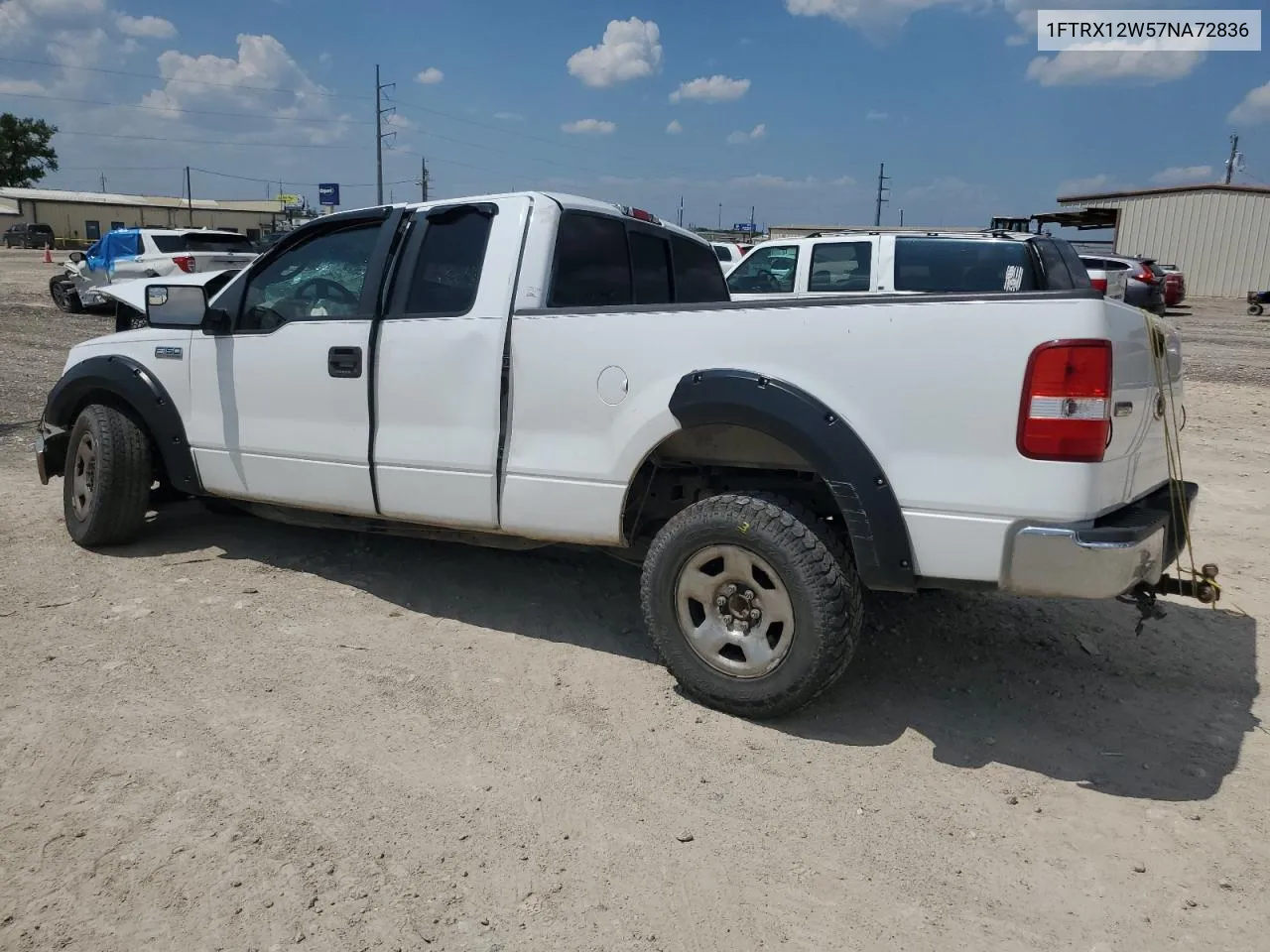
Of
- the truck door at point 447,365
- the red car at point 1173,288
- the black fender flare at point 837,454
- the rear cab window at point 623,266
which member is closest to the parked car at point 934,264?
the rear cab window at point 623,266

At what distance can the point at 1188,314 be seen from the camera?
24688 millimetres

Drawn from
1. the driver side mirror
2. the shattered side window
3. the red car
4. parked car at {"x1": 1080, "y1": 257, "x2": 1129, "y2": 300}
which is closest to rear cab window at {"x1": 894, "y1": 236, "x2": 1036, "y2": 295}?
the shattered side window

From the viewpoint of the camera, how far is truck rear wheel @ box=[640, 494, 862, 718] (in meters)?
3.35

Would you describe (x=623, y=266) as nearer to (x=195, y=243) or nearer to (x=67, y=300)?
(x=195, y=243)

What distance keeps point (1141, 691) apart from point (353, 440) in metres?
3.52

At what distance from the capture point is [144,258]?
56.0ft

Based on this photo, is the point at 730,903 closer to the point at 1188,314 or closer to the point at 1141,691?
the point at 1141,691

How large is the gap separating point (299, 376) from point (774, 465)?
7.62 ft

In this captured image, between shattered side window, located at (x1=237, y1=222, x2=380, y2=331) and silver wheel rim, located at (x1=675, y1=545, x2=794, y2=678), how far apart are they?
2.10m

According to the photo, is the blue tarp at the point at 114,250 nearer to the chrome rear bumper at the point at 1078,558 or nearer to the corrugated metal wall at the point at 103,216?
the chrome rear bumper at the point at 1078,558

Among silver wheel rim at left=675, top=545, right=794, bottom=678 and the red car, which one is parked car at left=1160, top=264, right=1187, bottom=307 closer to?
the red car

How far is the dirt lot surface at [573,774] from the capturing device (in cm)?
255

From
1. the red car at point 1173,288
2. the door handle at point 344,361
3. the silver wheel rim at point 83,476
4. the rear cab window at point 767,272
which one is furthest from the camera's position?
the red car at point 1173,288

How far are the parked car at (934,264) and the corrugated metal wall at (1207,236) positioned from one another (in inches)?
1055
